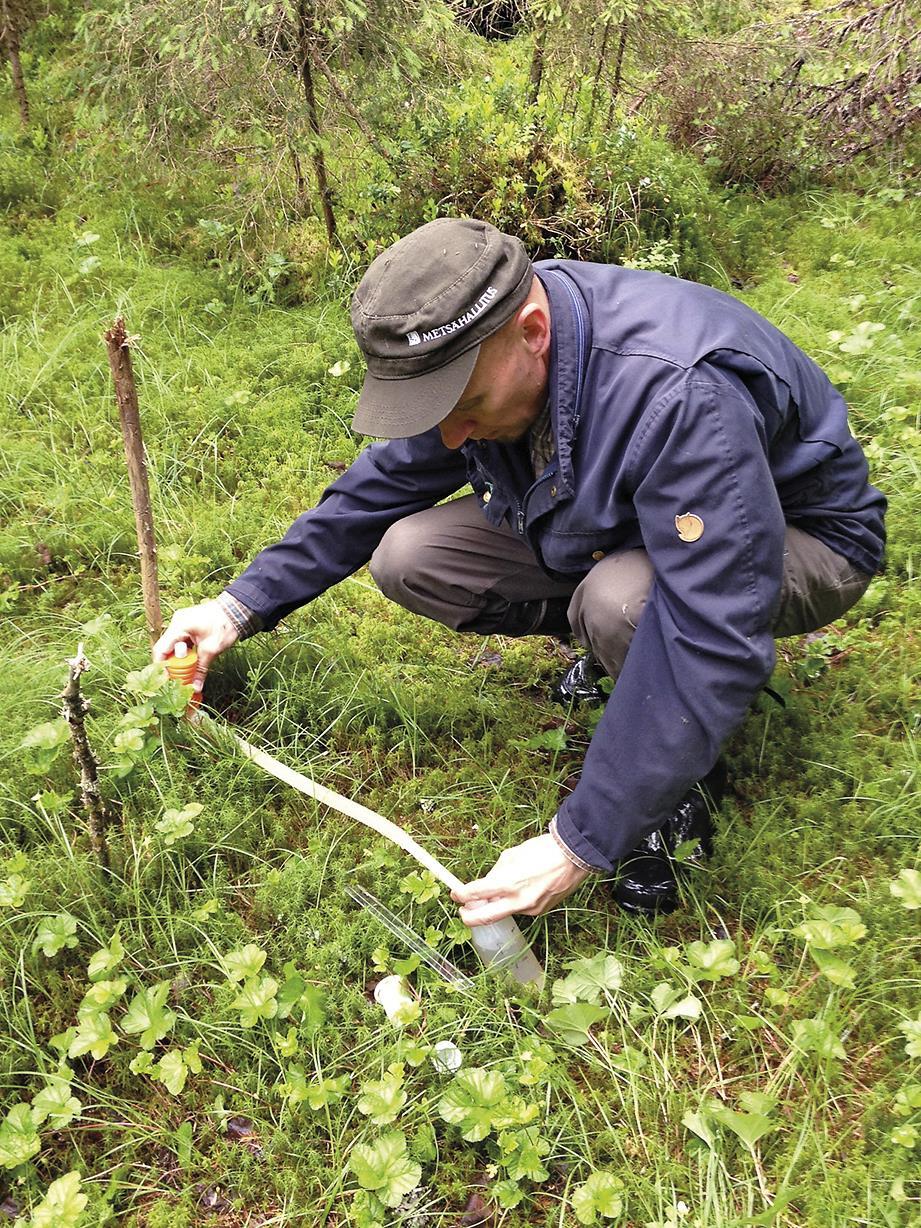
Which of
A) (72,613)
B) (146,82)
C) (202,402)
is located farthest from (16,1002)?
(146,82)

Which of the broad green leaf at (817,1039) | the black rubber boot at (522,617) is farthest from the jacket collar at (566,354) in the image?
the broad green leaf at (817,1039)

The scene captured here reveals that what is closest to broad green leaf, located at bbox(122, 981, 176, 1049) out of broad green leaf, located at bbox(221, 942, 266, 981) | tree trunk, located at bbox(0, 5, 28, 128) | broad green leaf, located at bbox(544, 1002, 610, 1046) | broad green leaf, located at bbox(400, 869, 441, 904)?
broad green leaf, located at bbox(221, 942, 266, 981)

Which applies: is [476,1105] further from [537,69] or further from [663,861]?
[537,69]

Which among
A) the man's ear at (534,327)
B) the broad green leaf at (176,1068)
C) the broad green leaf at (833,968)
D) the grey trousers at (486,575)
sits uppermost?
the man's ear at (534,327)

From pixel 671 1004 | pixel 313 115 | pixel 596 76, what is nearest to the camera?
pixel 671 1004

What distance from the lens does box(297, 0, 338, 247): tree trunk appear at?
3611 mm

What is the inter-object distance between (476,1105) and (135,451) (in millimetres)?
1486

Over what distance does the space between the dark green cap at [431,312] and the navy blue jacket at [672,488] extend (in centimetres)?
20

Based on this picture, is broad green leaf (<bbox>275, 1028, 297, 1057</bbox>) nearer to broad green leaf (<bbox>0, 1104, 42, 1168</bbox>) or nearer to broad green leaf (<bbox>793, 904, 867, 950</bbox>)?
broad green leaf (<bbox>0, 1104, 42, 1168</bbox>)

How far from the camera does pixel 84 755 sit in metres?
1.97

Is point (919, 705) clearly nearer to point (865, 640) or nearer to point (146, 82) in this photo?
point (865, 640)

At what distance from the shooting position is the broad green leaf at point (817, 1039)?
1.83m

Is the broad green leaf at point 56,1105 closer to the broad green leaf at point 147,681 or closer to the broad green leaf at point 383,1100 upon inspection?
the broad green leaf at point 383,1100

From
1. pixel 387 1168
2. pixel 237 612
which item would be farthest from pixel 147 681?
pixel 387 1168
